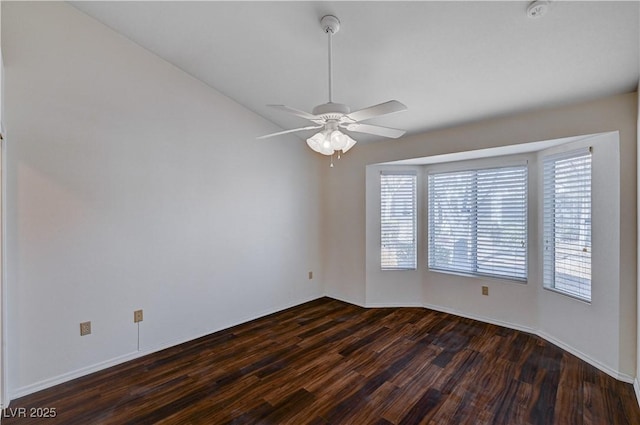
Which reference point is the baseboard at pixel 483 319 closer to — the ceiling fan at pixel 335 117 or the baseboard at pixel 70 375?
the ceiling fan at pixel 335 117

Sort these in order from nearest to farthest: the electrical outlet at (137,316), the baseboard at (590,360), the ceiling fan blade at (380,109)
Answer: the ceiling fan blade at (380,109) < the baseboard at (590,360) < the electrical outlet at (137,316)

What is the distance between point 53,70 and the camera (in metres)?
2.45

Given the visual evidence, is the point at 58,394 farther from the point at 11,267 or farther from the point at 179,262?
the point at 179,262

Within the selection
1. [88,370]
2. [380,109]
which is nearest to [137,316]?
[88,370]

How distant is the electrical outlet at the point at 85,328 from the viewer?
2.58 metres

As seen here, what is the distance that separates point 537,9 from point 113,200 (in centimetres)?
364

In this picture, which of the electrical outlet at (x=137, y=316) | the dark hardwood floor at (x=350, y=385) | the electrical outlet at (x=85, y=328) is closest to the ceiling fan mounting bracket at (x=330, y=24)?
the dark hardwood floor at (x=350, y=385)

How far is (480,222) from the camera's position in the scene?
3.84 meters

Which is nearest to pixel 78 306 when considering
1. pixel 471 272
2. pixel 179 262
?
pixel 179 262

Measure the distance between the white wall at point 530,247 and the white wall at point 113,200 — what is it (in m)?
1.35

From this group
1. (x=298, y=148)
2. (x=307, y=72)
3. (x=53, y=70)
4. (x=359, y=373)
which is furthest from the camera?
(x=298, y=148)

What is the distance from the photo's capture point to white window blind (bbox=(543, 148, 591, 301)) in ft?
9.36

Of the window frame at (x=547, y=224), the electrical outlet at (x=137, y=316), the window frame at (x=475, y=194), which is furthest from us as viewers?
the window frame at (x=475, y=194)

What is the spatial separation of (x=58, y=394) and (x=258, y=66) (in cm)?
336
